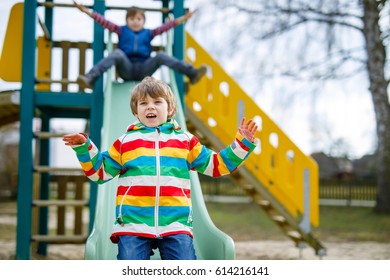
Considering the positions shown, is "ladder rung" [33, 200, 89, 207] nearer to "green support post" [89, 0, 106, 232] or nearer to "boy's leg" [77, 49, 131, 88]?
"green support post" [89, 0, 106, 232]

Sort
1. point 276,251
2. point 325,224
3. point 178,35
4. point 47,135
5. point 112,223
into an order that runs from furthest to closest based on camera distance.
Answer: point 325,224
point 276,251
point 178,35
point 47,135
point 112,223

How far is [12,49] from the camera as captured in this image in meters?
5.64

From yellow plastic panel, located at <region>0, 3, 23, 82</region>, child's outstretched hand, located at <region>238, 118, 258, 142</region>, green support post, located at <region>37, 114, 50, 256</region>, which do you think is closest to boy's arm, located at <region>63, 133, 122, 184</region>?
child's outstretched hand, located at <region>238, 118, 258, 142</region>

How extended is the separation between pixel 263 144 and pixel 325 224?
20.5ft

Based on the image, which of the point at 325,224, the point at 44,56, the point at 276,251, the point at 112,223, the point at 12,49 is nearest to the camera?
the point at 112,223

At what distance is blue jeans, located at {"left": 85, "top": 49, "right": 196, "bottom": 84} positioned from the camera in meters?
4.79

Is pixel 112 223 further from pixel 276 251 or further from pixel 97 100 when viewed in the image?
pixel 276 251

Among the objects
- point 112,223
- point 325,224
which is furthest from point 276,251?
point 325,224

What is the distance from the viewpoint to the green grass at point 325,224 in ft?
30.7

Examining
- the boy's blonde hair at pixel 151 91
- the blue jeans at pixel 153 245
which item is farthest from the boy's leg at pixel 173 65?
the blue jeans at pixel 153 245

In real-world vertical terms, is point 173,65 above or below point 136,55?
below

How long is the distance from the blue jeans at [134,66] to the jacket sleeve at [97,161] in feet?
7.67

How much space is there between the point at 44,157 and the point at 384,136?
25.4 ft

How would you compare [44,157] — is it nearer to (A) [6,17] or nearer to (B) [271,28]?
(A) [6,17]
